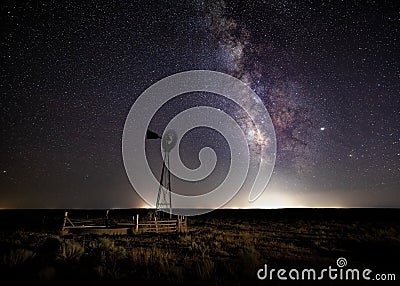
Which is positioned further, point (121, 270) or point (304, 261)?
point (304, 261)

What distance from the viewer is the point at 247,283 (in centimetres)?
723

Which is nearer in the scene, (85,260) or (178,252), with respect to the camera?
(85,260)

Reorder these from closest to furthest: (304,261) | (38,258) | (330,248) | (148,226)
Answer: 1. (38,258)
2. (304,261)
3. (330,248)
4. (148,226)

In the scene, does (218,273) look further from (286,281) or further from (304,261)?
(304,261)

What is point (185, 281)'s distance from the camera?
7473 mm

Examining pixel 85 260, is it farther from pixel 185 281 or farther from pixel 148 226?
pixel 148 226

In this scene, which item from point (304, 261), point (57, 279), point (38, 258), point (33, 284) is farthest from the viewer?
point (304, 261)

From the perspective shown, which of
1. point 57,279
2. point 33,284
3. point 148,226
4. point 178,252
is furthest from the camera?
point 148,226

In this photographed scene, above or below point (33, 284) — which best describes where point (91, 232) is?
above

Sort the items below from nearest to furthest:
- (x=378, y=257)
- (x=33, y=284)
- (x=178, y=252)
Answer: (x=33, y=284), (x=378, y=257), (x=178, y=252)

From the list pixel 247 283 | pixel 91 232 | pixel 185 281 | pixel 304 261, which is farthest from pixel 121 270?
pixel 91 232

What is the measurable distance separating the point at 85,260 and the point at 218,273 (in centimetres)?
412

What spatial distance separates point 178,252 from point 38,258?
5204 mm

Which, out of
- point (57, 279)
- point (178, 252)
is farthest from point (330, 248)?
point (57, 279)
